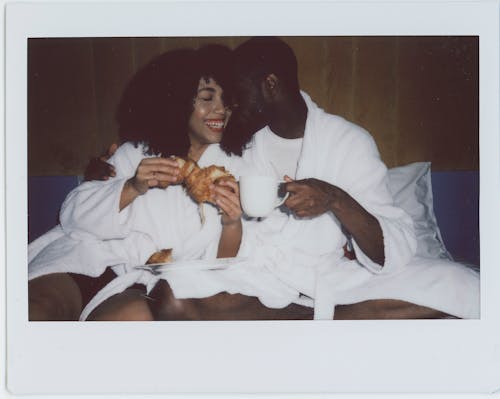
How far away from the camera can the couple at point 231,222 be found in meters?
1.28

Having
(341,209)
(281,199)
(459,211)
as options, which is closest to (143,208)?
(281,199)

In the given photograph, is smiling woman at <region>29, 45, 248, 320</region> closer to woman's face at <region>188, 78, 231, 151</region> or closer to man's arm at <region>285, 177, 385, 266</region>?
woman's face at <region>188, 78, 231, 151</region>

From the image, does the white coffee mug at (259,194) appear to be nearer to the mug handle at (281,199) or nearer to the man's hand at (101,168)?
the mug handle at (281,199)

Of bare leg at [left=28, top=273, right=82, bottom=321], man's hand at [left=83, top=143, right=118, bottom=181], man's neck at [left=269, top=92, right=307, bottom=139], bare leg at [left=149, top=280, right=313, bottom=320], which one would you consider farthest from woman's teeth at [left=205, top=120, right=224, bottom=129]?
bare leg at [left=28, top=273, right=82, bottom=321]

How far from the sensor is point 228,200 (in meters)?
1.28

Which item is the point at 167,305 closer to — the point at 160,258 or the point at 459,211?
the point at 160,258

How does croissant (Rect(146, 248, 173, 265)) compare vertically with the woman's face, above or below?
below

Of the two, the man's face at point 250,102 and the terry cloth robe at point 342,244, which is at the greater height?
the man's face at point 250,102

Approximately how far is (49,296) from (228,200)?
454 mm

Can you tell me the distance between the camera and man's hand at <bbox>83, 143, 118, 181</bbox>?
130cm

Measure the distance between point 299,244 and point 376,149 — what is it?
0.90 feet

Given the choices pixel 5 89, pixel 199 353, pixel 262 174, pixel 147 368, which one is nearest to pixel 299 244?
pixel 262 174

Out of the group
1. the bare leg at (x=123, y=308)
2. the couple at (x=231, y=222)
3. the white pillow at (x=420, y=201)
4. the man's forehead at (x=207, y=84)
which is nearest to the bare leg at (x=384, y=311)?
the couple at (x=231, y=222)

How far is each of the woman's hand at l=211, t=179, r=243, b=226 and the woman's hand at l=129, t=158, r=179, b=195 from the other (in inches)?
3.8
